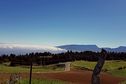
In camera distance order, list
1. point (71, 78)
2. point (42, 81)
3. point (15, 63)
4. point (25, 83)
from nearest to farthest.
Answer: point (25, 83)
point (42, 81)
point (71, 78)
point (15, 63)

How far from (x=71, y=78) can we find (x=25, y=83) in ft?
34.5

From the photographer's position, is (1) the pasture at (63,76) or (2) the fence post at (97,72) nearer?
(2) the fence post at (97,72)

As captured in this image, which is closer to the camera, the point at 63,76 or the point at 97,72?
the point at 97,72

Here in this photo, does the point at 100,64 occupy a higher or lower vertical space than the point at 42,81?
higher

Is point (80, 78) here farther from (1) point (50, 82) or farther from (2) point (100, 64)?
(2) point (100, 64)

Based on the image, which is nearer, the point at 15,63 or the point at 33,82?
the point at 33,82

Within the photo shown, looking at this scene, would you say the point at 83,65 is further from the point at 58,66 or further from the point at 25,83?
the point at 25,83

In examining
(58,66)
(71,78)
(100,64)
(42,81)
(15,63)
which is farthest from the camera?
(15,63)

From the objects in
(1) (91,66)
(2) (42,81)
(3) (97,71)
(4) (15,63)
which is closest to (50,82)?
(2) (42,81)

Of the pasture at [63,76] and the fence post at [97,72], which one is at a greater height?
the fence post at [97,72]

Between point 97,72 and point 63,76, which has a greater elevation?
point 97,72

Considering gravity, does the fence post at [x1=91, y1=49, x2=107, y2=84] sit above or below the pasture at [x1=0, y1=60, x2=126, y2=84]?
above

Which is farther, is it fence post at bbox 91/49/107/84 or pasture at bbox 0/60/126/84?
pasture at bbox 0/60/126/84

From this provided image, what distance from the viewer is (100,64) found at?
1311 cm
